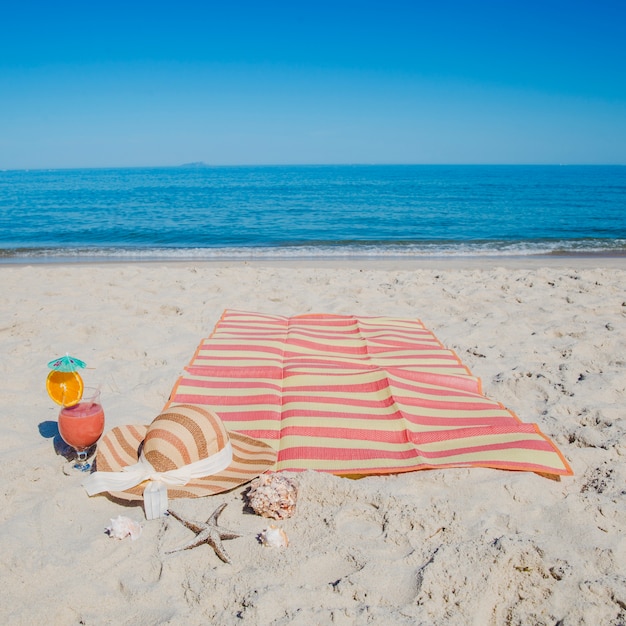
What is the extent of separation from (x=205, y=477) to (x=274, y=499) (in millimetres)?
547

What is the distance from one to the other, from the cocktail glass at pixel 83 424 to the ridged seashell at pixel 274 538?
1343mm

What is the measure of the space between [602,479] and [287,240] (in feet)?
49.5

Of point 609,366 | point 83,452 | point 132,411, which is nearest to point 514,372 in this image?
point 609,366

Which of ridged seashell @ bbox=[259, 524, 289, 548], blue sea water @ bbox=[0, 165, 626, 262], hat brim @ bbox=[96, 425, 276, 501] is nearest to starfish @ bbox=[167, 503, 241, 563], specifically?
ridged seashell @ bbox=[259, 524, 289, 548]

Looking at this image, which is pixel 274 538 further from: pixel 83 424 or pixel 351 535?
pixel 83 424

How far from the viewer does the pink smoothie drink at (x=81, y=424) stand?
323cm

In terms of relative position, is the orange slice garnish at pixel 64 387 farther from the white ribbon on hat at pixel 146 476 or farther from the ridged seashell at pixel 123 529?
the ridged seashell at pixel 123 529

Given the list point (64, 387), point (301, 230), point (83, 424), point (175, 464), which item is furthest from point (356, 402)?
point (301, 230)

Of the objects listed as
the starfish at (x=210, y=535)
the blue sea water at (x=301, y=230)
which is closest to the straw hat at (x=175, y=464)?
the starfish at (x=210, y=535)

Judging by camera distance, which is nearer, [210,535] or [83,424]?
[210,535]

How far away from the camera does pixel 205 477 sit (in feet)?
10.2

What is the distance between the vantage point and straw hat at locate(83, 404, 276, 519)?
3.01m

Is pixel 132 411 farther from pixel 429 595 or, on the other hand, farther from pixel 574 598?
pixel 574 598

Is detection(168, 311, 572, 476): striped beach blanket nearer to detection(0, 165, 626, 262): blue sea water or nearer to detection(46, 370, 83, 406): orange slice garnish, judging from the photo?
detection(46, 370, 83, 406): orange slice garnish
